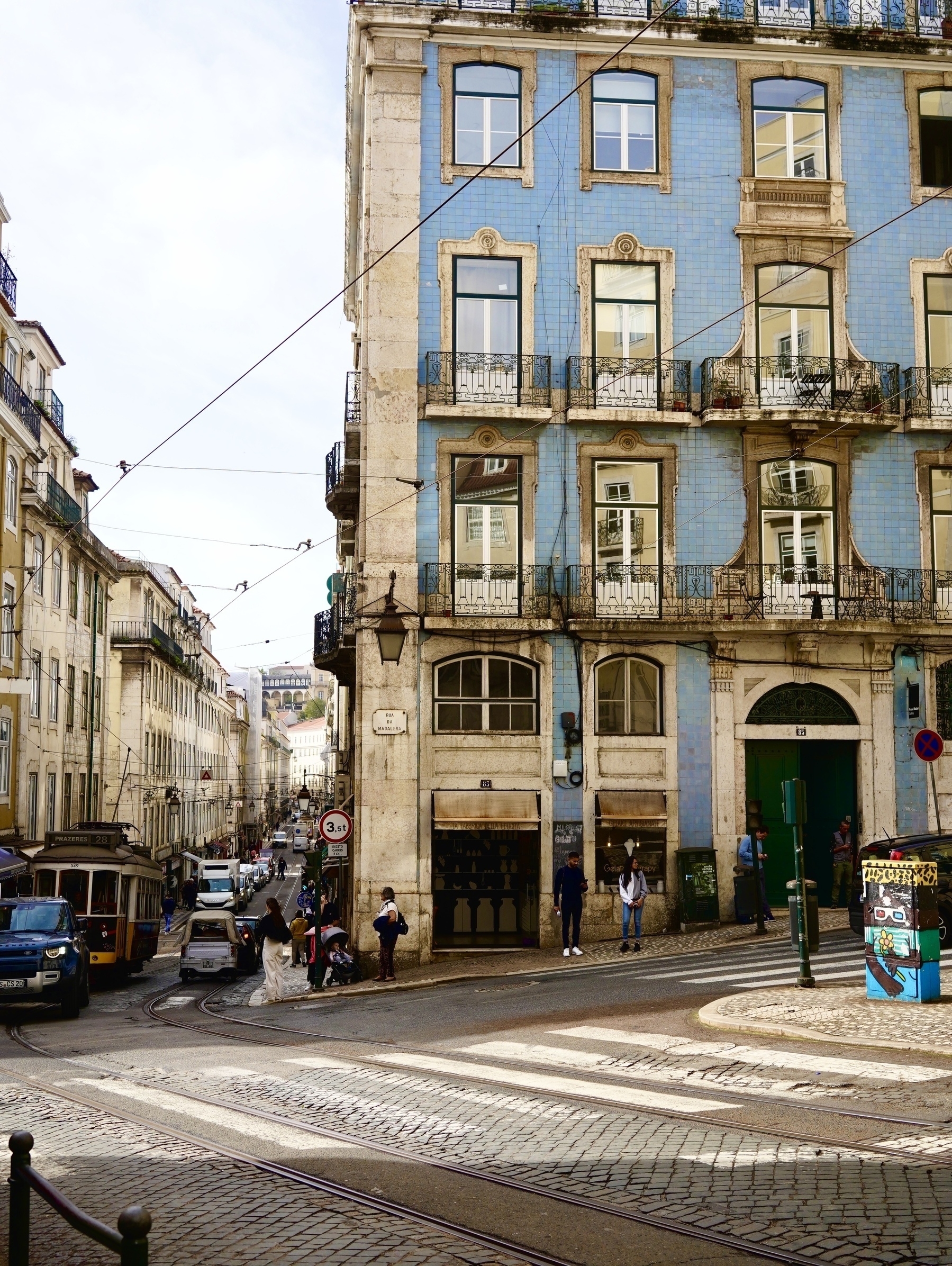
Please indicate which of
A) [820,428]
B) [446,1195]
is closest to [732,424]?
[820,428]

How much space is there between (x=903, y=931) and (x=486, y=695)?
12742 mm

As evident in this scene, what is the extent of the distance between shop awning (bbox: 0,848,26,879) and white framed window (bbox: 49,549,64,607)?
1402 cm

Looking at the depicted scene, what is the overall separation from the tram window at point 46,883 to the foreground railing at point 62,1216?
2467cm

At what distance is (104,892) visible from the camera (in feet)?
96.1

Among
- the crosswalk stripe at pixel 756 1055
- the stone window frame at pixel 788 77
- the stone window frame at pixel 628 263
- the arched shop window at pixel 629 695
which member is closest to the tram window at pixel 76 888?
the arched shop window at pixel 629 695

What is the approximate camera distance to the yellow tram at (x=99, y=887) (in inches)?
1138

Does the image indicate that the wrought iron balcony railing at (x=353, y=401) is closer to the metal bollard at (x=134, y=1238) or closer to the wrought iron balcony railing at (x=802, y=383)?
the wrought iron balcony railing at (x=802, y=383)

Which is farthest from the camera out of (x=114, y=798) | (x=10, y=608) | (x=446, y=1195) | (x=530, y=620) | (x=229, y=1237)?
(x=114, y=798)

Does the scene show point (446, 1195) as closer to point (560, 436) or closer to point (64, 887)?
point (560, 436)

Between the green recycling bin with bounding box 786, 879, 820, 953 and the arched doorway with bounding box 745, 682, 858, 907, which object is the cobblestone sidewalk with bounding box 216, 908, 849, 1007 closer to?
the arched doorway with bounding box 745, 682, 858, 907

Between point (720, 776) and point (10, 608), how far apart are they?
21384mm

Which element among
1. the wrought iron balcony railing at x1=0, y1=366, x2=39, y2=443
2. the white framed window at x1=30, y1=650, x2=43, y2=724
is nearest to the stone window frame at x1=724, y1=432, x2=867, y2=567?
the wrought iron balcony railing at x1=0, y1=366, x2=39, y2=443

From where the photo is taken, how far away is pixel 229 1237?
7.19m

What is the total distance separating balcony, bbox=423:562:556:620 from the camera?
2659 centimetres
